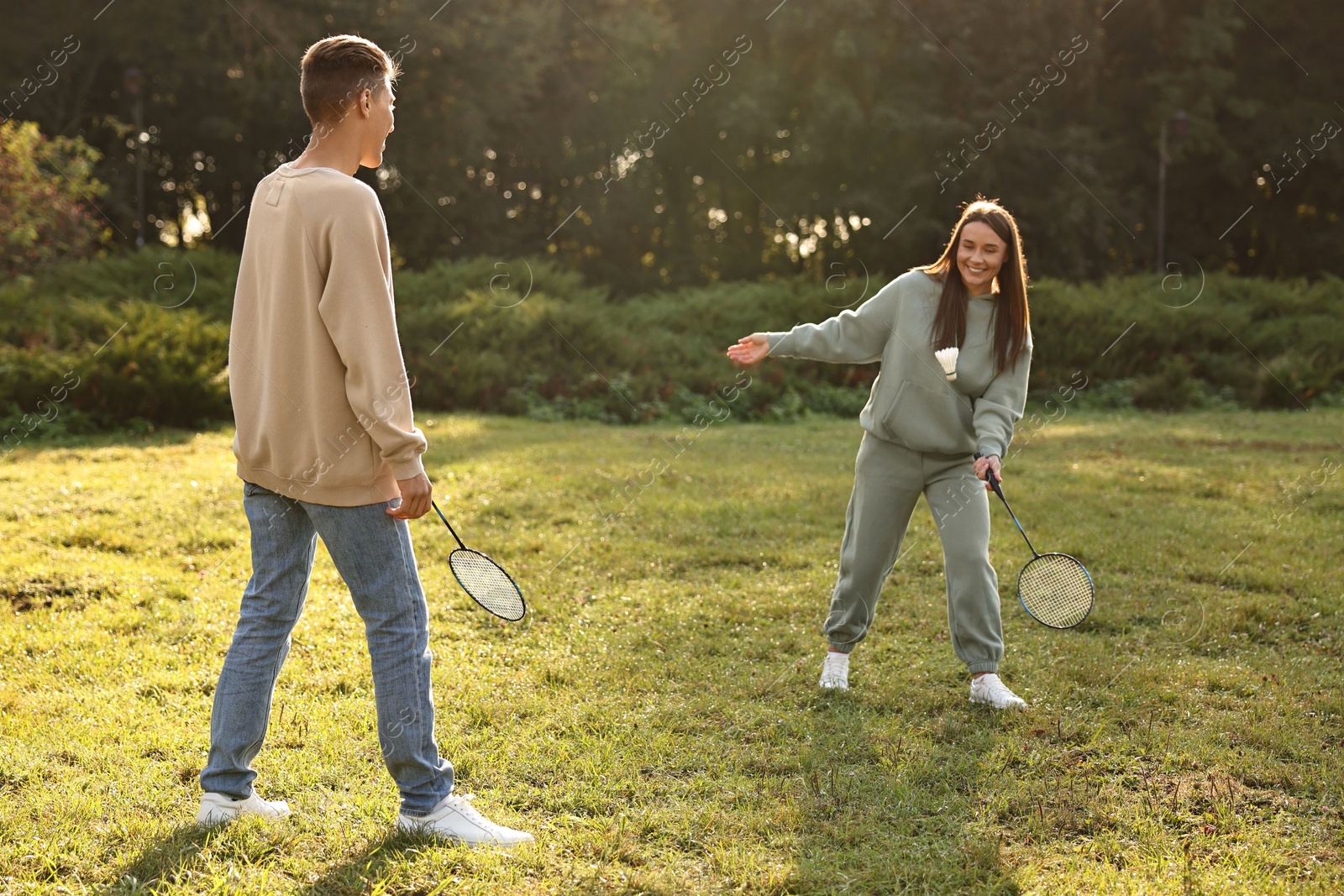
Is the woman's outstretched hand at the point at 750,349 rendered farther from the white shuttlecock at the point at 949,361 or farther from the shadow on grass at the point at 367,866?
the shadow on grass at the point at 367,866

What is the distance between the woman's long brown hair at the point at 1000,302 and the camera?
15.7 ft

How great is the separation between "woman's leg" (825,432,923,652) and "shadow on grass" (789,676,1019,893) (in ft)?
1.41

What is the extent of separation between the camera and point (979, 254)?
4.78 m

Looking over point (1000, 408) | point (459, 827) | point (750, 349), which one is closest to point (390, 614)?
point (459, 827)

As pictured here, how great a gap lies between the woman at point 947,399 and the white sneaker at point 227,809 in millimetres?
2506

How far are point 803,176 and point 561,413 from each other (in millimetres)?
20821

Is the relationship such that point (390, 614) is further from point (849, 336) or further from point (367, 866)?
point (849, 336)

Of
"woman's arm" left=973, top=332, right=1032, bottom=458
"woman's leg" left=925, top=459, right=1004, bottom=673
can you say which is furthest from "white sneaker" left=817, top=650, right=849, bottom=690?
"woman's arm" left=973, top=332, right=1032, bottom=458

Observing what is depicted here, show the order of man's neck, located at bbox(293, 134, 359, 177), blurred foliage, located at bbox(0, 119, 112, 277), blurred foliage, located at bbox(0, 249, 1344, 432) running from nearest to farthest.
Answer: man's neck, located at bbox(293, 134, 359, 177) < blurred foliage, located at bbox(0, 249, 1344, 432) < blurred foliage, located at bbox(0, 119, 112, 277)

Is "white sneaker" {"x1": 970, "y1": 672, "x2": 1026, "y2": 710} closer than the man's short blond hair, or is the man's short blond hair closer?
A: the man's short blond hair

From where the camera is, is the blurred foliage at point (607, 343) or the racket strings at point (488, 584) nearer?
the racket strings at point (488, 584)

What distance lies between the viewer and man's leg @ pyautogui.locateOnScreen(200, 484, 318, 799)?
10.7 feet

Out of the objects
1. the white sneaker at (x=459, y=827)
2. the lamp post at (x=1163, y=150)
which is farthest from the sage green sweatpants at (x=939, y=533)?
the lamp post at (x=1163, y=150)

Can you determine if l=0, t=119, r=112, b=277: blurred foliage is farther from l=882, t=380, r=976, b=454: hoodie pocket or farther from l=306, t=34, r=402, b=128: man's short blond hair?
l=882, t=380, r=976, b=454: hoodie pocket
